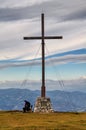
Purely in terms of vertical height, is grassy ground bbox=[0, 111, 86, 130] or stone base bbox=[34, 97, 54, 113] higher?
stone base bbox=[34, 97, 54, 113]

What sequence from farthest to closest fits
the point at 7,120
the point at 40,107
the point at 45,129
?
the point at 40,107 → the point at 7,120 → the point at 45,129

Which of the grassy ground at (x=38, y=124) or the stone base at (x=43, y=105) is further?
the stone base at (x=43, y=105)

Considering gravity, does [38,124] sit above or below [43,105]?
below

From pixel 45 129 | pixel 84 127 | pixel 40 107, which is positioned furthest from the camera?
pixel 40 107

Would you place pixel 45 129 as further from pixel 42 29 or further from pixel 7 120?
pixel 42 29

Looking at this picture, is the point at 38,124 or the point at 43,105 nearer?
the point at 38,124

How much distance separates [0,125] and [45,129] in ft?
24.4

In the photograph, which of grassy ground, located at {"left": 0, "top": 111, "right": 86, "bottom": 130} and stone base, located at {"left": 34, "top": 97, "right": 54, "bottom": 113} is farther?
stone base, located at {"left": 34, "top": 97, "right": 54, "bottom": 113}

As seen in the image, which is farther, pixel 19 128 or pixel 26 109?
pixel 26 109

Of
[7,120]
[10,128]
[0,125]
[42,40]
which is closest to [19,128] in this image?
[10,128]

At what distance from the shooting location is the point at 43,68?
209 feet

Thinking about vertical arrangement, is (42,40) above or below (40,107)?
above

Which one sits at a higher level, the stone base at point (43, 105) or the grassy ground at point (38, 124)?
the stone base at point (43, 105)

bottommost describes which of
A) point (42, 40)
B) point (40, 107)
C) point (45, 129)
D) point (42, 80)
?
point (45, 129)
